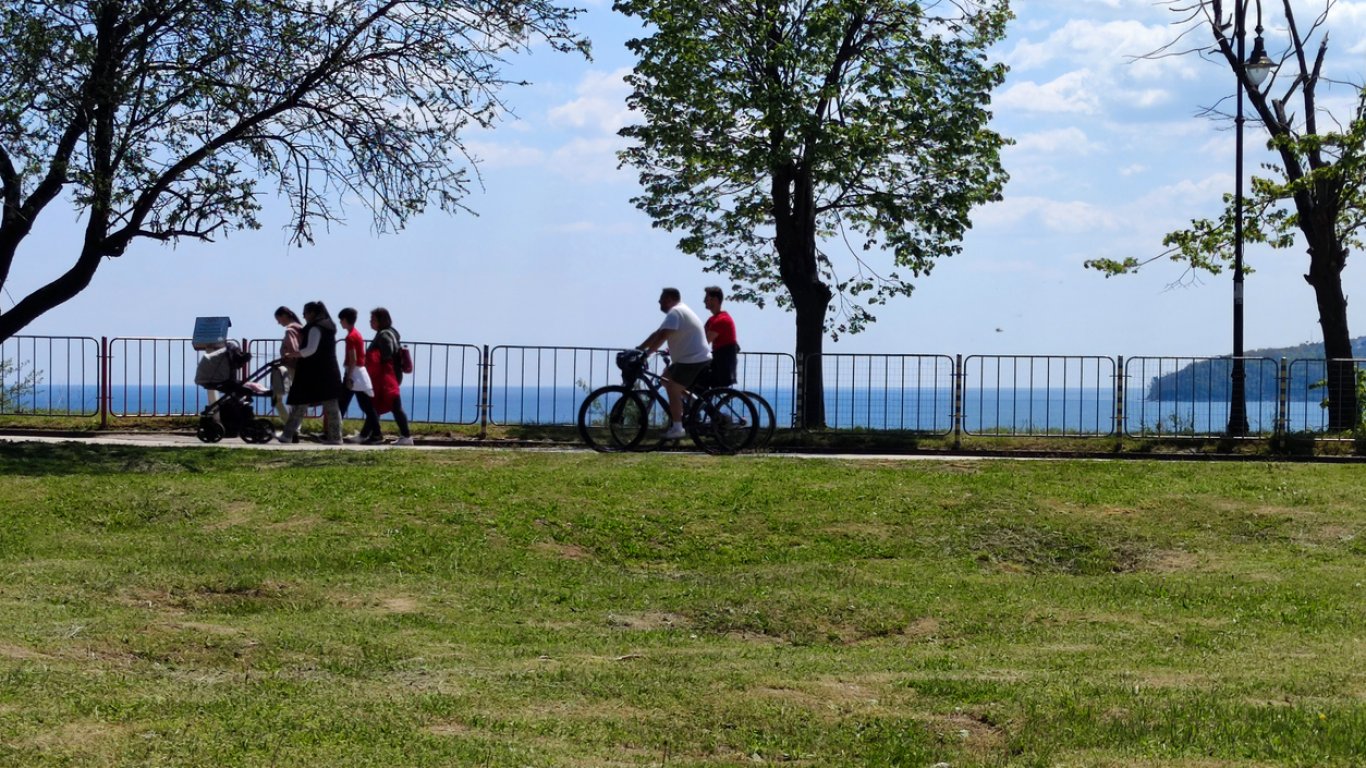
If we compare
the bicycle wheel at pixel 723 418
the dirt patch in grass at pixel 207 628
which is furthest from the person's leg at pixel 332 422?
the dirt patch in grass at pixel 207 628

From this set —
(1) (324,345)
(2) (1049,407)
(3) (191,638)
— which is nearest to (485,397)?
(1) (324,345)

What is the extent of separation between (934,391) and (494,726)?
16.6 metres

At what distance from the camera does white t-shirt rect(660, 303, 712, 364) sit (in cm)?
1664

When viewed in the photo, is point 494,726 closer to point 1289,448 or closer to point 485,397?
point 485,397

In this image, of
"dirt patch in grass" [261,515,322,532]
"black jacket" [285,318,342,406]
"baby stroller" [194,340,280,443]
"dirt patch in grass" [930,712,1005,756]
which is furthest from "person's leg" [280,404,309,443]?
"dirt patch in grass" [930,712,1005,756]

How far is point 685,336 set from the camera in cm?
1680

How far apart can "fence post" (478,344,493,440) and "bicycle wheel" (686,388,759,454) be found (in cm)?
544

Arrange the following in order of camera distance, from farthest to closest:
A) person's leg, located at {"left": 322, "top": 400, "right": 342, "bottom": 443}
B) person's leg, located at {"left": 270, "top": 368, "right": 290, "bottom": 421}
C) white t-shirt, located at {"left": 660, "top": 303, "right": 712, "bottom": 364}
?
person's leg, located at {"left": 270, "top": 368, "right": 290, "bottom": 421} → person's leg, located at {"left": 322, "top": 400, "right": 342, "bottom": 443} → white t-shirt, located at {"left": 660, "top": 303, "right": 712, "bottom": 364}

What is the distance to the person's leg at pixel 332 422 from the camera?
18.4 meters

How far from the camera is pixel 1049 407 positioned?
23.1 metres

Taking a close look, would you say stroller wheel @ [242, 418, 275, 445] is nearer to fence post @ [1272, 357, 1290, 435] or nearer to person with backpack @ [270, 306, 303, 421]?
person with backpack @ [270, 306, 303, 421]

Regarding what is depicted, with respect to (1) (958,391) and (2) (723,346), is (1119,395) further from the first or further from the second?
(2) (723,346)

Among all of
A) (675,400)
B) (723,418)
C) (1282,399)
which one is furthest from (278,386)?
(1282,399)

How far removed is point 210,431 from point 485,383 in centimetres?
478
